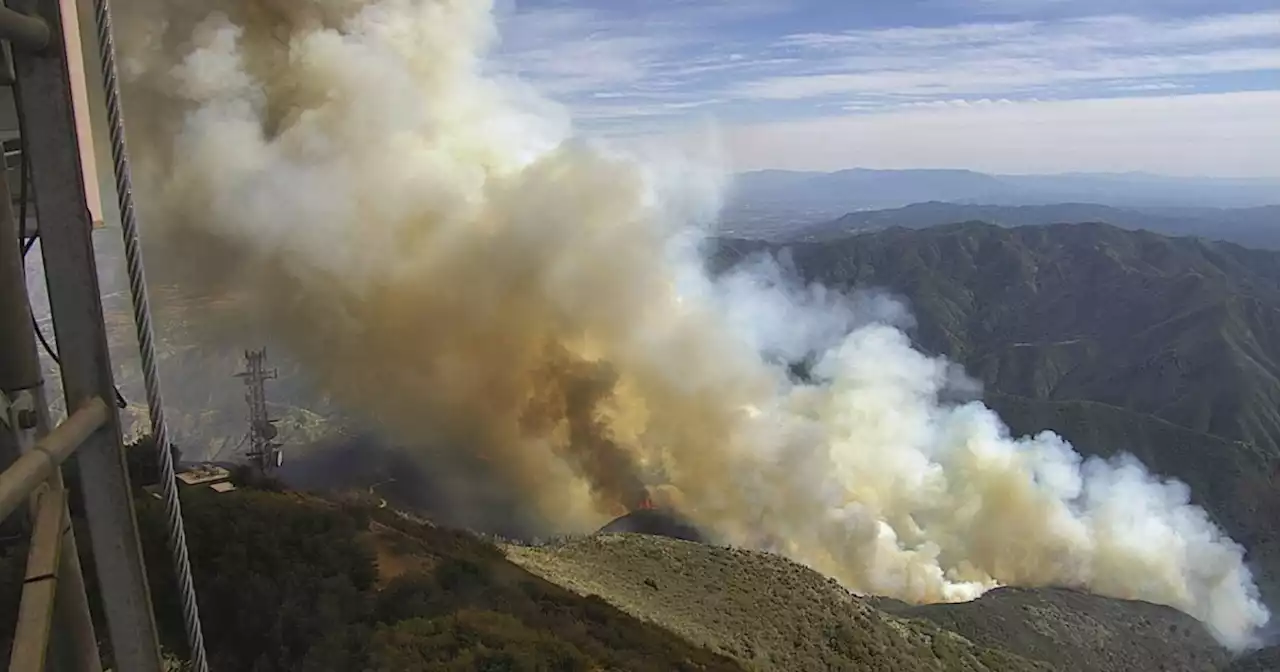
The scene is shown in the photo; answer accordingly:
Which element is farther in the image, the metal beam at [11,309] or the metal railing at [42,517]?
the metal beam at [11,309]

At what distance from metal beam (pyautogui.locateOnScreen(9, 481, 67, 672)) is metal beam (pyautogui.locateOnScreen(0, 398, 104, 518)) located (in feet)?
0.52

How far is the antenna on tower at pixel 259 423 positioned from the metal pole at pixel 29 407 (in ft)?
160

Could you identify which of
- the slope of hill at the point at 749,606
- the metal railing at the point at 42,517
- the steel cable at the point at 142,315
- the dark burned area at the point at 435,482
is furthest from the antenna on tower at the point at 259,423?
the metal railing at the point at 42,517

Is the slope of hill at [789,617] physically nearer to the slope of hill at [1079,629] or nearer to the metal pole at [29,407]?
the slope of hill at [1079,629]

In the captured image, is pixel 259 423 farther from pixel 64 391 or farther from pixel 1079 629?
pixel 1079 629

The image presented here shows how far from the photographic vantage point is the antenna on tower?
51812 millimetres

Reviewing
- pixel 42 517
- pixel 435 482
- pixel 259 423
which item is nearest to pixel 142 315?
pixel 42 517

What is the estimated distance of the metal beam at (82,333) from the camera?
3740 mm

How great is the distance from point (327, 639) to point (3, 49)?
2191 cm

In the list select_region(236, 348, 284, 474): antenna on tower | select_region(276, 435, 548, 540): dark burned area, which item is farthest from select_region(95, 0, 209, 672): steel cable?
select_region(276, 435, 548, 540): dark burned area

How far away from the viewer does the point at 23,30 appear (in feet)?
11.5

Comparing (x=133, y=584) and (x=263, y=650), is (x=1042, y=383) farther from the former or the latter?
(x=133, y=584)

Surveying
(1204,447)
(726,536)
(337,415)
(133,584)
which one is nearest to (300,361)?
(337,415)

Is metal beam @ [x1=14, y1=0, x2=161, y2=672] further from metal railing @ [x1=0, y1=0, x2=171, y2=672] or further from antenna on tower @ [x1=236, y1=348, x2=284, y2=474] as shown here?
antenna on tower @ [x1=236, y1=348, x2=284, y2=474]
